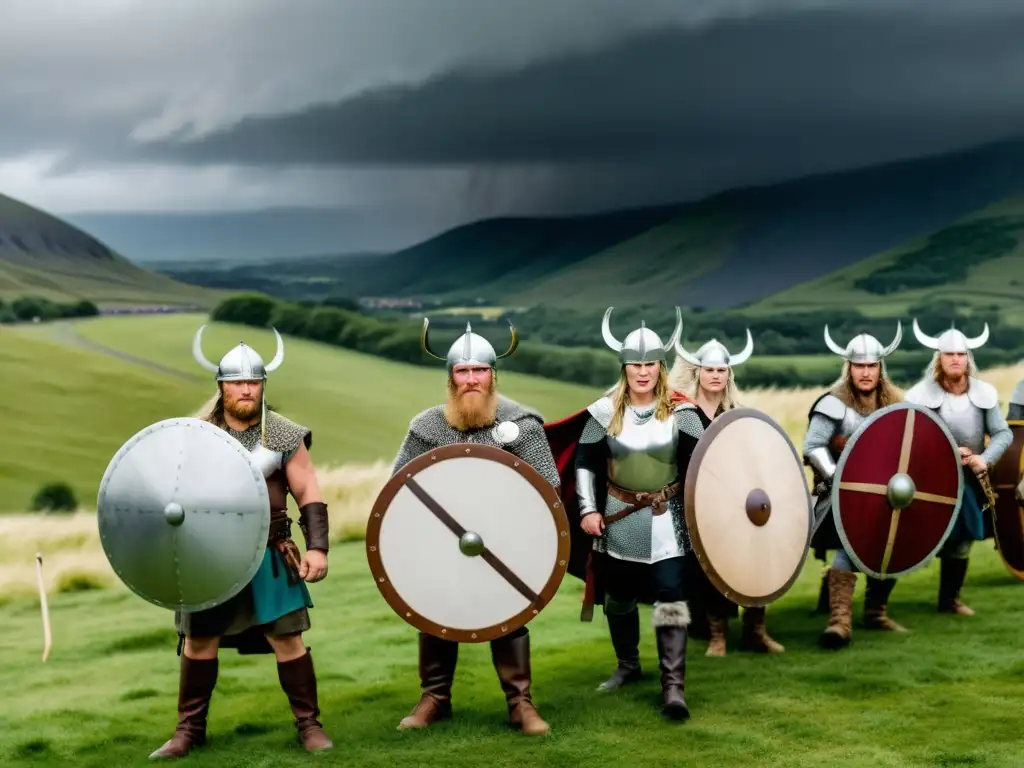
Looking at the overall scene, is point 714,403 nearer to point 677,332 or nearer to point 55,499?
point 677,332

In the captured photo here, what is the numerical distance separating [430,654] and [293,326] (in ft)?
70.0

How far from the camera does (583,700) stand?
549 centimetres

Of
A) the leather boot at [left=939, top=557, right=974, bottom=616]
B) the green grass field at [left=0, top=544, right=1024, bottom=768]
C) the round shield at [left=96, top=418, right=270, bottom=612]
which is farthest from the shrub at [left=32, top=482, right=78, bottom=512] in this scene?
the round shield at [left=96, top=418, right=270, bottom=612]

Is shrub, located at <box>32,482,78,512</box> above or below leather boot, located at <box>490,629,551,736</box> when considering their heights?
below

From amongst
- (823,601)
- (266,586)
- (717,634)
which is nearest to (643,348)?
(266,586)

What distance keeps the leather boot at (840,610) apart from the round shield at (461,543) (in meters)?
2.19

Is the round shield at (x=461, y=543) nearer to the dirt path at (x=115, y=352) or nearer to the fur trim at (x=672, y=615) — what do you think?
the fur trim at (x=672, y=615)

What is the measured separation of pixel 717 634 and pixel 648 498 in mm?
1511

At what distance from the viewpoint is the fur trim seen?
5.07 meters

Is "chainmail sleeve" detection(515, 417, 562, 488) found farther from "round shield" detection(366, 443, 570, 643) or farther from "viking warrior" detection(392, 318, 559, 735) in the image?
"round shield" detection(366, 443, 570, 643)

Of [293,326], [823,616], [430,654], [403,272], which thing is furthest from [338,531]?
[403,272]

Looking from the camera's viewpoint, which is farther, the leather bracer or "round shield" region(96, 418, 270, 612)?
the leather bracer

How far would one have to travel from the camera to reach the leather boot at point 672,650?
507cm

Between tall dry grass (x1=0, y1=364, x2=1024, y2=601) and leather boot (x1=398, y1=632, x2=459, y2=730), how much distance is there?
10.3 ft
